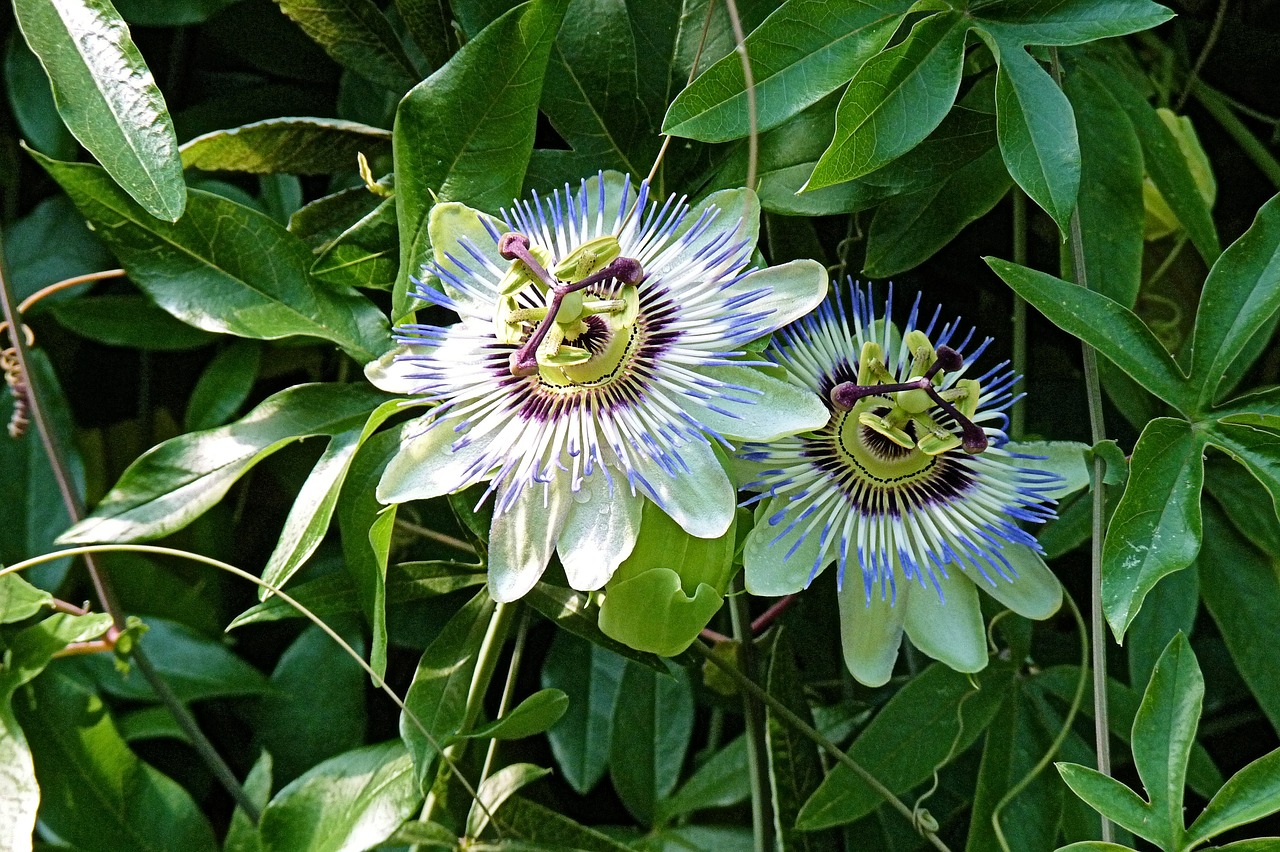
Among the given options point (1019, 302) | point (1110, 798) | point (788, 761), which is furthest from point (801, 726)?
point (1019, 302)

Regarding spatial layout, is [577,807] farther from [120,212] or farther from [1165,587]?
[120,212]

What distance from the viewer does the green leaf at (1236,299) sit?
93 cm

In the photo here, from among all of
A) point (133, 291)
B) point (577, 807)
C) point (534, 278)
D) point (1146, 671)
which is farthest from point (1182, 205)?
point (133, 291)

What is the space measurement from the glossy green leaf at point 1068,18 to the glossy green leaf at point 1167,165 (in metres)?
0.22

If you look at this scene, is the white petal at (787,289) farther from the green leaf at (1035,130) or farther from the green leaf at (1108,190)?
the green leaf at (1108,190)

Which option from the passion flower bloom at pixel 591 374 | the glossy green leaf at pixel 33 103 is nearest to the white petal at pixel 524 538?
the passion flower bloom at pixel 591 374

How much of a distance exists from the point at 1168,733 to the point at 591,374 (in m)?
0.52

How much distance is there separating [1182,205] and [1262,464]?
0.34m

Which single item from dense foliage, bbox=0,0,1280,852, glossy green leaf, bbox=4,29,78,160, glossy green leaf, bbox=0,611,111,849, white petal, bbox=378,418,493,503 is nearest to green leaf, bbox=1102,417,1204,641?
dense foliage, bbox=0,0,1280,852

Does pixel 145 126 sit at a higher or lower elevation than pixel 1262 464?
higher

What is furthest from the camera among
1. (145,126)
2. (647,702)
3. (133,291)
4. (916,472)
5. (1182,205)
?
(133,291)

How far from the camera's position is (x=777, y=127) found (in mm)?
1000

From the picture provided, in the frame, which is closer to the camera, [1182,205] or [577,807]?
[1182,205]

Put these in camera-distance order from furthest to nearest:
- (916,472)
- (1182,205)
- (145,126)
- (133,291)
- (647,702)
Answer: (133,291), (647,702), (1182,205), (916,472), (145,126)
